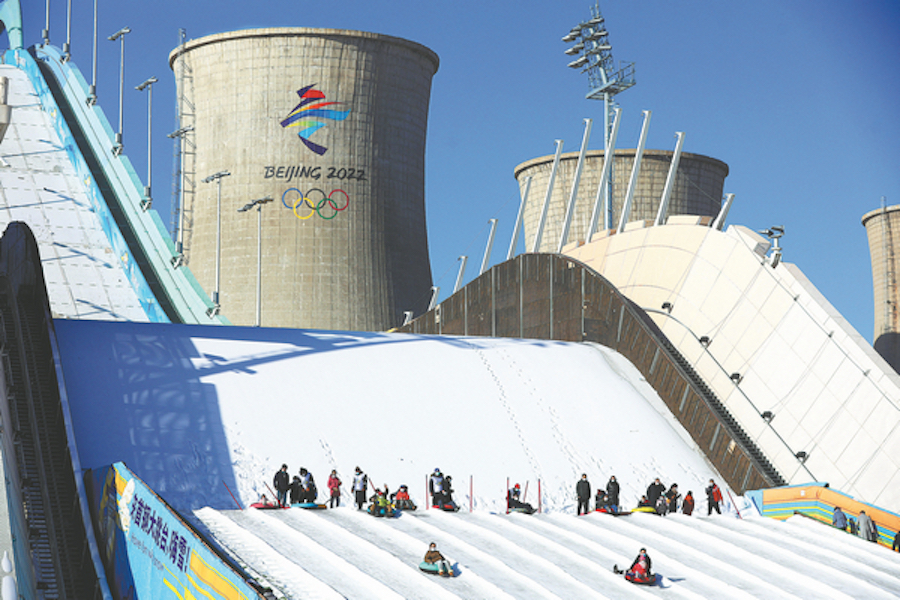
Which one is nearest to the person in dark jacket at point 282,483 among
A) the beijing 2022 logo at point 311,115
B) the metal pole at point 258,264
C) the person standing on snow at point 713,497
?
the person standing on snow at point 713,497

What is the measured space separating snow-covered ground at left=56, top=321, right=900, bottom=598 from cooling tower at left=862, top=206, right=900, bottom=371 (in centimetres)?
2995

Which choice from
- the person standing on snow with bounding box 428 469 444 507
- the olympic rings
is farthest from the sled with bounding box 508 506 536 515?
the olympic rings

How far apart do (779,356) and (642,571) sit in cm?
1109

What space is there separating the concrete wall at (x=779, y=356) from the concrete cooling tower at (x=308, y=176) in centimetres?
1340

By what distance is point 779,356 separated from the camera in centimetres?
2597

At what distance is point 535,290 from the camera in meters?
34.8

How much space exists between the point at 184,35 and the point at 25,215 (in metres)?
15.8

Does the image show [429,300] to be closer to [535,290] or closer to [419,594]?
→ [535,290]

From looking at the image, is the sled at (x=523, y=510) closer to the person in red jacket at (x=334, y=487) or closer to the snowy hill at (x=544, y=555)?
the snowy hill at (x=544, y=555)

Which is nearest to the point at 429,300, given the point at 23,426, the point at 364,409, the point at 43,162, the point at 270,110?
the point at 270,110

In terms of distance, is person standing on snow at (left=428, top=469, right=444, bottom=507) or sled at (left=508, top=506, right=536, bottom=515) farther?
sled at (left=508, top=506, right=536, bottom=515)

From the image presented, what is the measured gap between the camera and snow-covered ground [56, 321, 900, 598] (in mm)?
16594

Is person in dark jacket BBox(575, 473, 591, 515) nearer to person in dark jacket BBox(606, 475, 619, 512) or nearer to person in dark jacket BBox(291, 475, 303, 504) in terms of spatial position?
person in dark jacket BBox(606, 475, 619, 512)

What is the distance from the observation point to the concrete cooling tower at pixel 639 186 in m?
51.8
